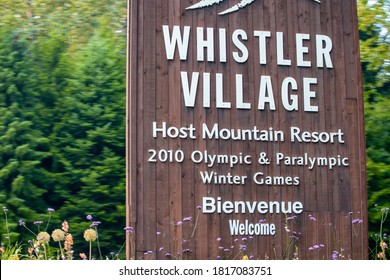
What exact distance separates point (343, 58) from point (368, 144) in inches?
101

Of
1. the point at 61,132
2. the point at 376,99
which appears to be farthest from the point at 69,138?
the point at 376,99

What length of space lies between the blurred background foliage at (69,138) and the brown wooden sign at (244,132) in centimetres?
175

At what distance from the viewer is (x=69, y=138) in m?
10.9

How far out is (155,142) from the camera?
29.9 ft

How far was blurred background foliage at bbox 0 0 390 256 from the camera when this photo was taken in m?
10.5

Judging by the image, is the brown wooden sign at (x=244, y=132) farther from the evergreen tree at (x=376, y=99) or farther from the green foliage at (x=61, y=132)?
the green foliage at (x=61, y=132)

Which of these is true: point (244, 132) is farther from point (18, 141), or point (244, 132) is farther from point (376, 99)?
point (376, 99)

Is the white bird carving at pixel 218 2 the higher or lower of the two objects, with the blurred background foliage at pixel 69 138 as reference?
higher

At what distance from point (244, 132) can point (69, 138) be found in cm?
260

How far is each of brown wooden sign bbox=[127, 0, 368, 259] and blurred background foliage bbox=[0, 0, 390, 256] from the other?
1.75 metres

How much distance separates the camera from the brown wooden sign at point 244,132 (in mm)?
9086

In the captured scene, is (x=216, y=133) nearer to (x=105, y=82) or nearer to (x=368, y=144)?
(x=105, y=82)

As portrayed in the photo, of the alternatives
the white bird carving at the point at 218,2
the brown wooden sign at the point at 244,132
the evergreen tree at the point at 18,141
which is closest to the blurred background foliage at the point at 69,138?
the evergreen tree at the point at 18,141

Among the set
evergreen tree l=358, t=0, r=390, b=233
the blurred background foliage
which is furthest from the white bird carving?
evergreen tree l=358, t=0, r=390, b=233
